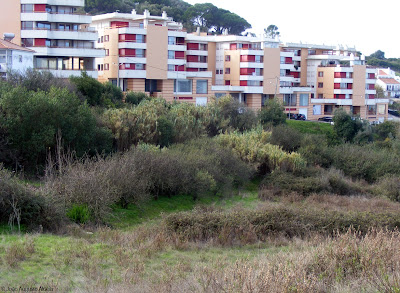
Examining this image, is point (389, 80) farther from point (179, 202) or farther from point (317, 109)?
point (179, 202)

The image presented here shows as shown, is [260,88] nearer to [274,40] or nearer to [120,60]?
[274,40]

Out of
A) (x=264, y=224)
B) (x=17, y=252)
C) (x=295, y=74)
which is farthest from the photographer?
(x=295, y=74)

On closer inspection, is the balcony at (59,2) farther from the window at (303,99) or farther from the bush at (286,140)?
the window at (303,99)

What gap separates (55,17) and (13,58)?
1199cm

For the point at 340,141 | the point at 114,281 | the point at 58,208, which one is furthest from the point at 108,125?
the point at 340,141

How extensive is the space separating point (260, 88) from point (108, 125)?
42.4 m

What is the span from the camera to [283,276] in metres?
8.91

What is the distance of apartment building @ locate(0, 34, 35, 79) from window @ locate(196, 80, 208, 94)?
27.6 metres

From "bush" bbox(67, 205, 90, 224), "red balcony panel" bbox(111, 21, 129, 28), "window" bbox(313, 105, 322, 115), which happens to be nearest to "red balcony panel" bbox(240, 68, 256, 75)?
"window" bbox(313, 105, 322, 115)

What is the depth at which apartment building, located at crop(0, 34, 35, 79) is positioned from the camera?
40.5m

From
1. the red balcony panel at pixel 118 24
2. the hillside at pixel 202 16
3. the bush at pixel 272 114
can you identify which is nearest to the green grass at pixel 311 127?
the bush at pixel 272 114

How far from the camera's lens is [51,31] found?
170 ft

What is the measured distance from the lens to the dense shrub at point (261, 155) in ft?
115

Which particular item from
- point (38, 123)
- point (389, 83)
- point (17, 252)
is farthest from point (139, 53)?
point (389, 83)
